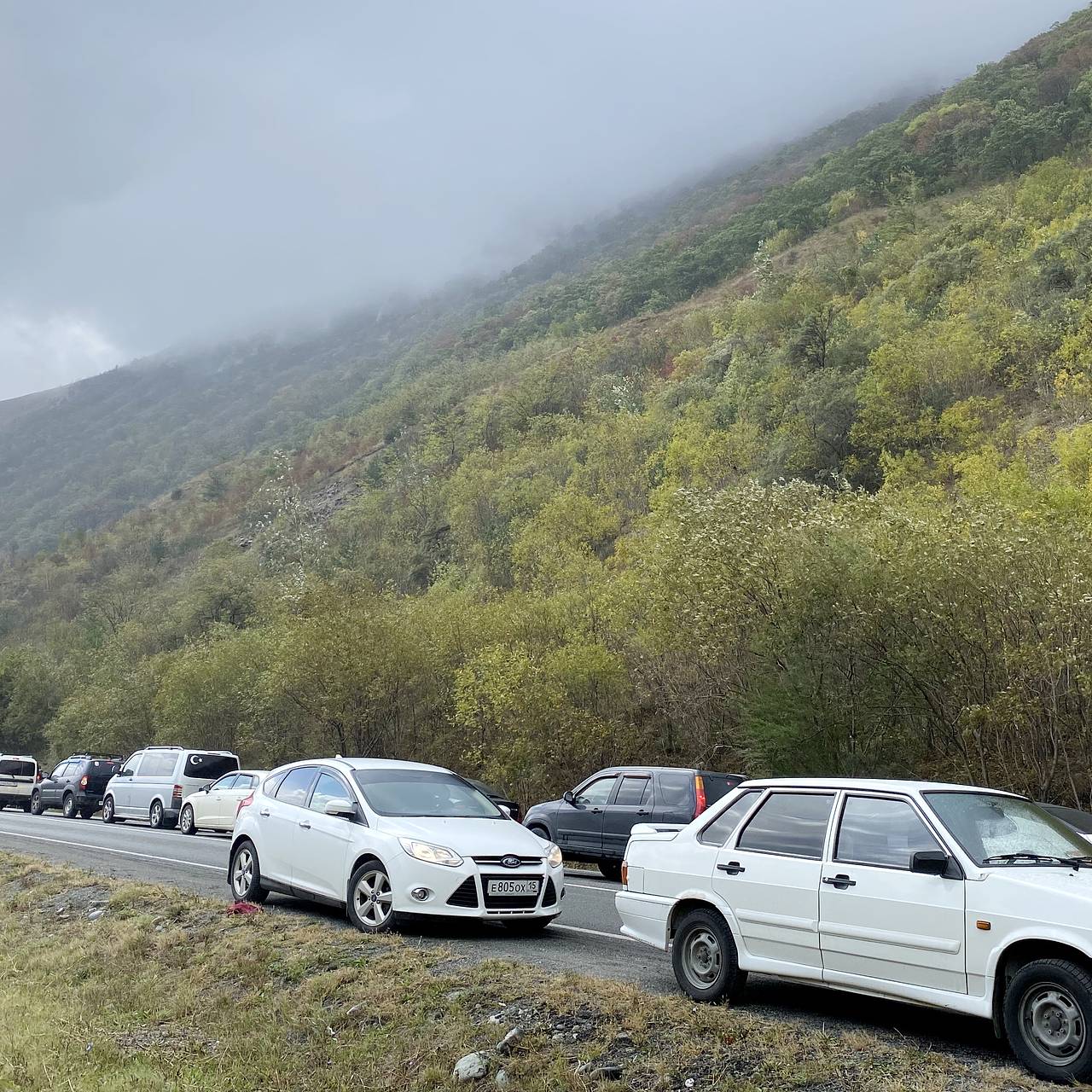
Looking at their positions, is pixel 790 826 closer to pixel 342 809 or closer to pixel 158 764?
pixel 342 809

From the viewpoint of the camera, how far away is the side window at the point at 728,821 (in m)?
7.49

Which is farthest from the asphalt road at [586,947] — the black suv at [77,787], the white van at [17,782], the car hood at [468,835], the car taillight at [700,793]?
the white van at [17,782]

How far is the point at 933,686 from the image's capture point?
65.5ft

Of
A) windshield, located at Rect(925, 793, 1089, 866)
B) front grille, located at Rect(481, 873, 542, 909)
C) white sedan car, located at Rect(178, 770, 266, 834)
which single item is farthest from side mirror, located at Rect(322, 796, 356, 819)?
white sedan car, located at Rect(178, 770, 266, 834)

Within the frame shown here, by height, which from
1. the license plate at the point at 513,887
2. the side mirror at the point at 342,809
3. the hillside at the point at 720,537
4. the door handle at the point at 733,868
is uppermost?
the hillside at the point at 720,537

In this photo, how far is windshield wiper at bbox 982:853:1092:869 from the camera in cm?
611

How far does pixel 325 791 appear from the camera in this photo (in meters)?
11.1

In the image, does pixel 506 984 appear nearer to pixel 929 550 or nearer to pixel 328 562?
pixel 929 550

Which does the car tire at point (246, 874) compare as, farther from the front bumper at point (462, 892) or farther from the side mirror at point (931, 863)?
the side mirror at point (931, 863)

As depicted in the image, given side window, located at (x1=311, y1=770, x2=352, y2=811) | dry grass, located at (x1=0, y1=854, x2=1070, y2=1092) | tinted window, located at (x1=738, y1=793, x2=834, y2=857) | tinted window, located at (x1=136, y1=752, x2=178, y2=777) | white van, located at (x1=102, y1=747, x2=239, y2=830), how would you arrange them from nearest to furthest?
dry grass, located at (x1=0, y1=854, x2=1070, y2=1092) → tinted window, located at (x1=738, y1=793, x2=834, y2=857) → side window, located at (x1=311, y1=770, x2=352, y2=811) → white van, located at (x1=102, y1=747, x2=239, y2=830) → tinted window, located at (x1=136, y1=752, x2=178, y2=777)

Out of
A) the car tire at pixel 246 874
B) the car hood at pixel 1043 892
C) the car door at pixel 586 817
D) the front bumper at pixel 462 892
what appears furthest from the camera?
the car door at pixel 586 817

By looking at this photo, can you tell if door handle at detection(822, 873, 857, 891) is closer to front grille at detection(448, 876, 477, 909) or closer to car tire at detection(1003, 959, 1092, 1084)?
car tire at detection(1003, 959, 1092, 1084)

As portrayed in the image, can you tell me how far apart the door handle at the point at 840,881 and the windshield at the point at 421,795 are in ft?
15.6

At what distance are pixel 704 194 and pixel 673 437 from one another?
139729mm
